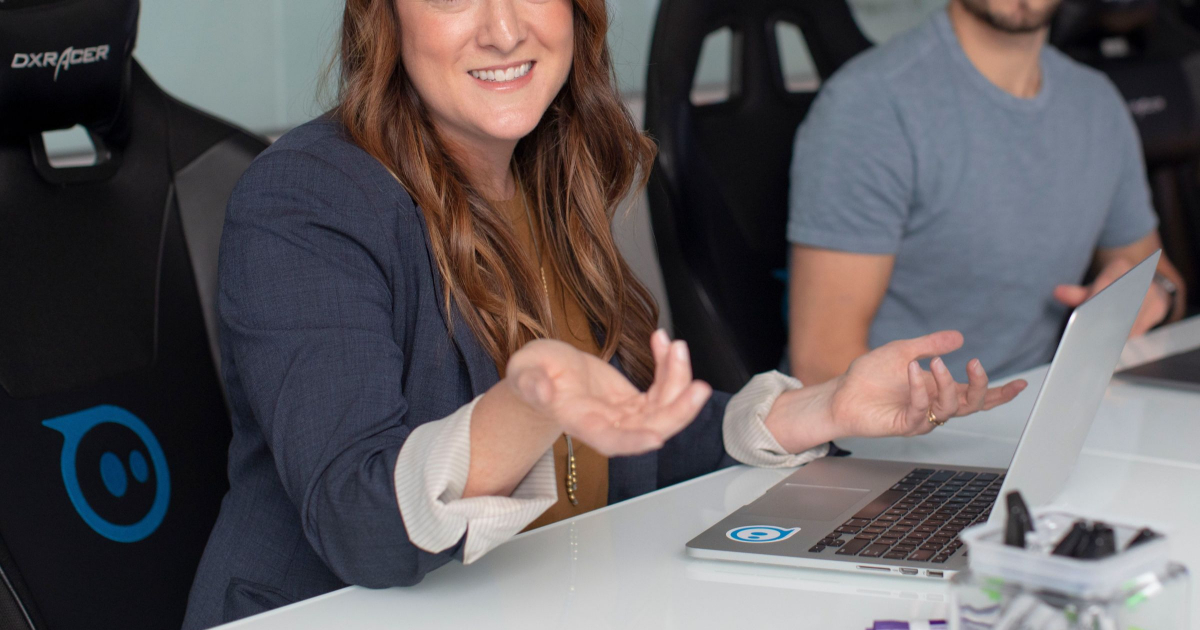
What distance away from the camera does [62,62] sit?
1041mm

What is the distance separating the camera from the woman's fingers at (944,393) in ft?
3.32

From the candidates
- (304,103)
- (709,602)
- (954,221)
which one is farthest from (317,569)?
(304,103)

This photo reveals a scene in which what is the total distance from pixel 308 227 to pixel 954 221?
1.05m

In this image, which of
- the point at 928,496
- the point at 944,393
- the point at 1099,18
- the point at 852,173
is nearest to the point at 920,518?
the point at 928,496

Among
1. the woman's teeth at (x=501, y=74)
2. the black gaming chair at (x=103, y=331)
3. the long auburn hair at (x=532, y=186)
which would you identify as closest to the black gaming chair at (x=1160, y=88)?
the long auburn hair at (x=532, y=186)

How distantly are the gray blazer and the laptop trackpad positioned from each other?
0.26 meters

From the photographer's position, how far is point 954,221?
1.66m

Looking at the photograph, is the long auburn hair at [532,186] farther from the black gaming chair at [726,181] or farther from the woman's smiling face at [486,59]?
the black gaming chair at [726,181]

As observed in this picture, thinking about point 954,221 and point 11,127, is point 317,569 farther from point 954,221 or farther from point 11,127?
point 954,221

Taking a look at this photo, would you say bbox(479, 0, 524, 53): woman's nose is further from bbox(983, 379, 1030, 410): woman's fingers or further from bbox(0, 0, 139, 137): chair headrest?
bbox(983, 379, 1030, 410): woman's fingers

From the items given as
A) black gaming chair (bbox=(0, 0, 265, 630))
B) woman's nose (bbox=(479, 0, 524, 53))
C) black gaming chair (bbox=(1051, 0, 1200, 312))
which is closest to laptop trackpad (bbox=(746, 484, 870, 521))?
woman's nose (bbox=(479, 0, 524, 53))

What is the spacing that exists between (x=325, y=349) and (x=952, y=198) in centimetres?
109

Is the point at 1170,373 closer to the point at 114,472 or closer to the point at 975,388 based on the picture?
the point at 975,388

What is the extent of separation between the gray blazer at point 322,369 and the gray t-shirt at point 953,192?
0.77 m
